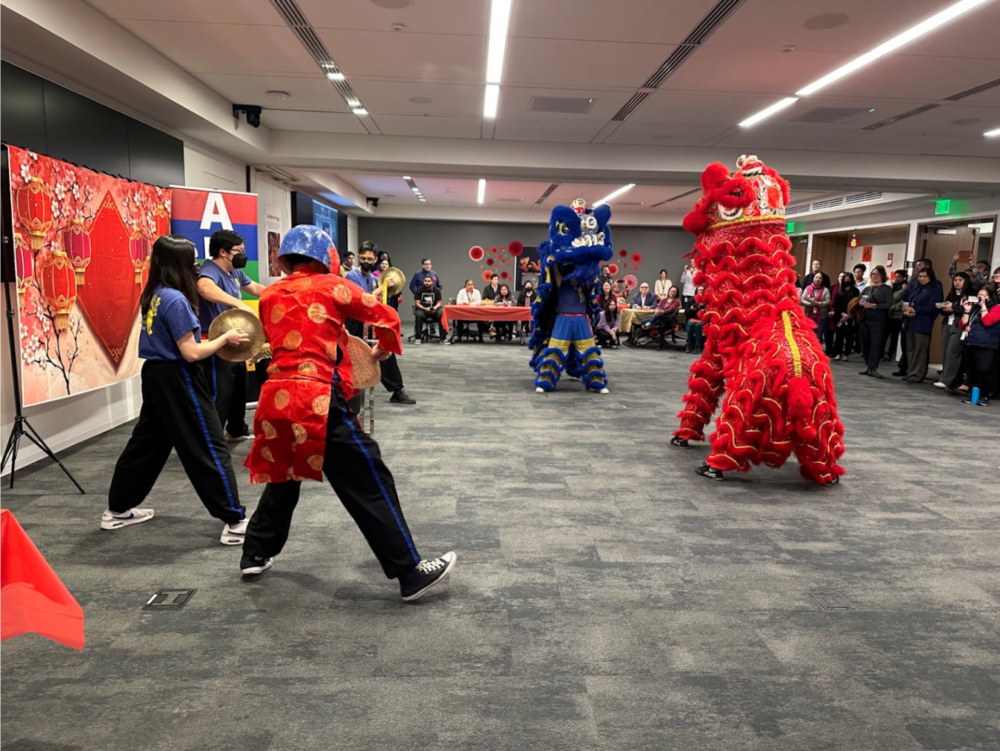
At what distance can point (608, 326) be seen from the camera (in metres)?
11.6

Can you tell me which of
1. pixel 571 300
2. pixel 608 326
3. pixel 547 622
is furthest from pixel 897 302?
pixel 547 622

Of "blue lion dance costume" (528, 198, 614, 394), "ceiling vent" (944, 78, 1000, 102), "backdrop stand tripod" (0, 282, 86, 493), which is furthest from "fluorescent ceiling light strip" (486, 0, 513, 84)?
"ceiling vent" (944, 78, 1000, 102)

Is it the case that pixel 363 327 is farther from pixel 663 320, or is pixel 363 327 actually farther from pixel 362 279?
pixel 663 320

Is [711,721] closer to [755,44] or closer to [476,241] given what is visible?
[755,44]

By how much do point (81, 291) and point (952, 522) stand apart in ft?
17.6

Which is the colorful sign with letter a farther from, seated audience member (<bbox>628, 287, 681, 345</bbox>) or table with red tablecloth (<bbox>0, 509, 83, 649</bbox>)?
seated audience member (<bbox>628, 287, 681, 345</bbox>)

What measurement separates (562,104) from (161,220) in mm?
3817

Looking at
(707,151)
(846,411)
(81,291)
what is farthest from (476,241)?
(81,291)

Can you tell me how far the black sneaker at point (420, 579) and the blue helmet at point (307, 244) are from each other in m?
1.17

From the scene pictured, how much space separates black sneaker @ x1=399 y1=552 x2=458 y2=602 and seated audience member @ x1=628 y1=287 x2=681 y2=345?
9546mm

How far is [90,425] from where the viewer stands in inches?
183

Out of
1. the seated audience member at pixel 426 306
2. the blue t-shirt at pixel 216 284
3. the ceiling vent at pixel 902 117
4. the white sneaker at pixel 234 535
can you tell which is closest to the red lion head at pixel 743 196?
the blue t-shirt at pixel 216 284

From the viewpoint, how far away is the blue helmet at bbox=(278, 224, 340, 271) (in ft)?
7.23

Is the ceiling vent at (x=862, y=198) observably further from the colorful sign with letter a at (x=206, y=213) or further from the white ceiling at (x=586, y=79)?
the colorful sign with letter a at (x=206, y=213)
